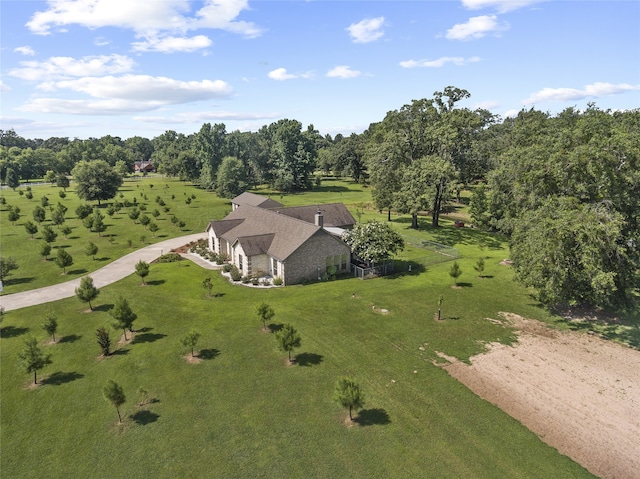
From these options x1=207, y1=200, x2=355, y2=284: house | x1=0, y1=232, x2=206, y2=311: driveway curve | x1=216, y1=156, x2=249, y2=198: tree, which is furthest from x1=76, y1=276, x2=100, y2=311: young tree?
x1=216, y1=156, x2=249, y2=198: tree

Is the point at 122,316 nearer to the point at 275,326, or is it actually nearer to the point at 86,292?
the point at 86,292

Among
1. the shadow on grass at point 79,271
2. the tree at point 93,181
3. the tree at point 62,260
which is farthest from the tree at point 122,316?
the tree at point 93,181

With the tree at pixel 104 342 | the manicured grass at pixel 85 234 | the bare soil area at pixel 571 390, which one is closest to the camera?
the bare soil area at pixel 571 390

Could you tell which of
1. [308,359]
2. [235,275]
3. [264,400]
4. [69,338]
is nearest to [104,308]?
[69,338]

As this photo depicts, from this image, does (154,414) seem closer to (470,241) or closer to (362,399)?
(362,399)

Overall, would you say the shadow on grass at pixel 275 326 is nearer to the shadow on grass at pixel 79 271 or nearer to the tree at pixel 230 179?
the shadow on grass at pixel 79 271

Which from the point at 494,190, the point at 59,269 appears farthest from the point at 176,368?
the point at 494,190
